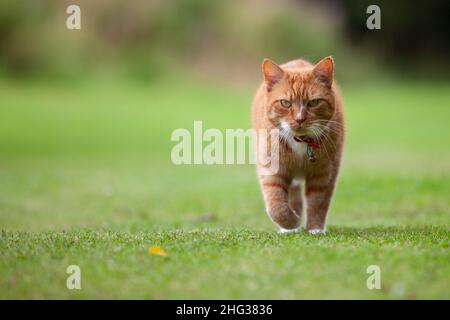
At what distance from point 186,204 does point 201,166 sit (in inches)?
202

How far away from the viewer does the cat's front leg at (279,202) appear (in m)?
6.69

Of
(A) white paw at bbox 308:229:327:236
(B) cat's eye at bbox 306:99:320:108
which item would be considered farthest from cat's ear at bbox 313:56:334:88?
(A) white paw at bbox 308:229:327:236

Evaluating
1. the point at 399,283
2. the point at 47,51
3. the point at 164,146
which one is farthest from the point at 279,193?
the point at 47,51

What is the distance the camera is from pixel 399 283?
16.0ft

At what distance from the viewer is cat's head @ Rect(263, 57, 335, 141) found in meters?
6.50

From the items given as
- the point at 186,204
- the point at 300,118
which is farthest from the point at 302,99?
the point at 186,204

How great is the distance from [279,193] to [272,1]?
71.5 ft

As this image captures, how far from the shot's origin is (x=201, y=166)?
15891 millimetres

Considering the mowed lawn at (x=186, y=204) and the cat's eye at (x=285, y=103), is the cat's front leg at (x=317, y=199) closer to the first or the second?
the mowed lawn at (x=186, y=204)

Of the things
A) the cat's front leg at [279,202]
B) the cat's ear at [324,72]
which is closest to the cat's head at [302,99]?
the cat's ear at [324,72]

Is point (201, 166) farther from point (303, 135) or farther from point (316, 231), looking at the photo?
point (303, 135)

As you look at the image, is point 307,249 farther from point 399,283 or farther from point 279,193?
point 279,193

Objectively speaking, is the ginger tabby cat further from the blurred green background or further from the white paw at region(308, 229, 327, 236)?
the blurred green background

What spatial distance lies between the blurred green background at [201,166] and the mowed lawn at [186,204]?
3 cm
